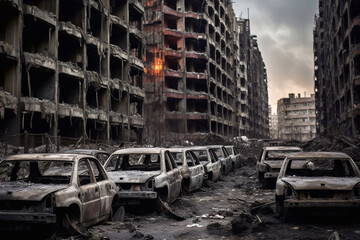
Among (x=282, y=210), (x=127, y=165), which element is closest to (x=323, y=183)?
(x=282, y=210)

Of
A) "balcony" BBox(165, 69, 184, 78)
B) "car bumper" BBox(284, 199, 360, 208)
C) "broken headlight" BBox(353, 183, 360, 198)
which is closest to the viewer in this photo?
"car bumper" BBox(284, 199, 360, 208)

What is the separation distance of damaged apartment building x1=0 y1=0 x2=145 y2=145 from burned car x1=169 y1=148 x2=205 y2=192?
11.1 meters

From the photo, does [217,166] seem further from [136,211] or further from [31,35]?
[31,35]

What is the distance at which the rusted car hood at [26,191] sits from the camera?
219 inches

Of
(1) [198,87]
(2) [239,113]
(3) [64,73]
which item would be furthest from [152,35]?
(2) [239,113]

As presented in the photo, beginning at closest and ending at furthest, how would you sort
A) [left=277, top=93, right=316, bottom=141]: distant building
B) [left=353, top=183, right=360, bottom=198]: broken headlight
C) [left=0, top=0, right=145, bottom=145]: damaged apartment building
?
[left=353, top=183, right=360, bottom=198]: broken headlight → [left=0, top=0, right=145, bottom=145]: damaged apartment building → [left=277, top=93, right=316, bottom=141]: distant building

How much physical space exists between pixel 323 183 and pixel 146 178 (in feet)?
12.1

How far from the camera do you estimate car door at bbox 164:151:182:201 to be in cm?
963

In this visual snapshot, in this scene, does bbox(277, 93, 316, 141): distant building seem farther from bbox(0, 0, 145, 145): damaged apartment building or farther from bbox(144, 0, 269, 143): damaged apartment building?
bbox(0, 0, 145, 145): damaged apartment building

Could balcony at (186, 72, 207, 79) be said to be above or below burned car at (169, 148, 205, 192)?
above

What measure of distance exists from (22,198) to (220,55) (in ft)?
204

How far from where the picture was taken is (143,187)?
28.0ft

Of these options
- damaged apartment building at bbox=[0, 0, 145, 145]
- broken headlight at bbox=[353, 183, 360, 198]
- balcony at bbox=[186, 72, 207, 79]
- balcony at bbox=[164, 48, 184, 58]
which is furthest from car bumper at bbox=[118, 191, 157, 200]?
balcony at bbox=[186, 72, 207, 79]

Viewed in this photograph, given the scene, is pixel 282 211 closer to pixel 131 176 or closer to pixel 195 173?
pixel 131 176
